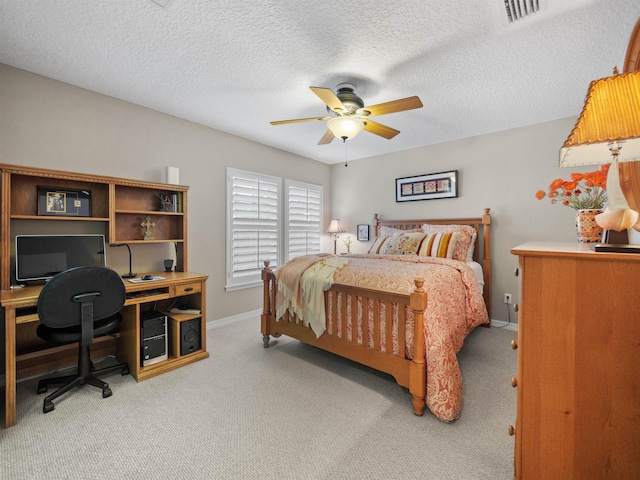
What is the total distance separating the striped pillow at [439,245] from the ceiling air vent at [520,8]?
2.14 metres

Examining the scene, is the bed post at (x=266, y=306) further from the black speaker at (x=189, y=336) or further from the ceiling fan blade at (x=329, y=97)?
the ceiling fan blade at (x=329, y=97)

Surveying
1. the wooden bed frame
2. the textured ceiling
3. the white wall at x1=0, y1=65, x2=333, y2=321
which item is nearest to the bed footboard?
the wooden bed frame

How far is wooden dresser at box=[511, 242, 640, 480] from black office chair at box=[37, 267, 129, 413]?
2.46 metres

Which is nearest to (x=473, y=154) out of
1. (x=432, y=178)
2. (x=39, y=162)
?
(x=432, y=178)

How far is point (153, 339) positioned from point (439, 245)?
122 inches

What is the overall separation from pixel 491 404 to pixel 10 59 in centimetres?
437

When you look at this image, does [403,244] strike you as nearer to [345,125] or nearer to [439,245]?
[439,245]

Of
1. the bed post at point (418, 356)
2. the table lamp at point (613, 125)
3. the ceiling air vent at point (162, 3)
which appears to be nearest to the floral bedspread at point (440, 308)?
the bed post at point (418, 356)

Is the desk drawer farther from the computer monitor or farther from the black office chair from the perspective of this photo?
the computer monitor

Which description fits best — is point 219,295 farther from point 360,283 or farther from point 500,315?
point 500,315

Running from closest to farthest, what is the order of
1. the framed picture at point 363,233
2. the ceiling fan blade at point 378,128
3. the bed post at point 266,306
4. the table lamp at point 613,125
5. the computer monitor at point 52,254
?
the table lamp at point 613,125
the computer monitor at point 52,254
the ceiling fan blade at point 378,128
the bed post at point 266,306
the framed picture at point 363,233

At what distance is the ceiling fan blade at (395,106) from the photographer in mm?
2068

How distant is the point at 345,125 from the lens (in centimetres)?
238

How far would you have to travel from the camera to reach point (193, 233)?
3.39 m
